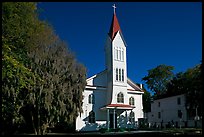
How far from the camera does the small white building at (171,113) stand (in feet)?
155

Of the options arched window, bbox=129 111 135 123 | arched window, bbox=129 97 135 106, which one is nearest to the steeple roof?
arched window, bbox=129 97 135 106

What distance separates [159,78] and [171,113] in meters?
19.1

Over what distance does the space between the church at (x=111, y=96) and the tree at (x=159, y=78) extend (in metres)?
28.3

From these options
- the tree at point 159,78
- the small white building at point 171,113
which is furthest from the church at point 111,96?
the tree at point 159,78

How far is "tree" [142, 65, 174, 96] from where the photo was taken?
226ft

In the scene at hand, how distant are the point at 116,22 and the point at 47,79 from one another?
21737 mm

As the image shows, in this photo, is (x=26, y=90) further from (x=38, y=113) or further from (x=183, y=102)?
(x=183, y=102)

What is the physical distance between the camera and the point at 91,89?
38844mm

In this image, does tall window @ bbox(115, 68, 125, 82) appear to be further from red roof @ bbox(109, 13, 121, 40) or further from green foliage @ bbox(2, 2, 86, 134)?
green foliage @ bbox(2, 2, 86, 134)

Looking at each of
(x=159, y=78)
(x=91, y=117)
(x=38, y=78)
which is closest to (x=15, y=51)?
(x=38, y=78)

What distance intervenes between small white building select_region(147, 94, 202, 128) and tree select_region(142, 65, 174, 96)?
11252 mm

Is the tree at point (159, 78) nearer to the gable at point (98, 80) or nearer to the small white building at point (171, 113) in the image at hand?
the small white building at point (171, 113)

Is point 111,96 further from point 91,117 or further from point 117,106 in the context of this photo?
point 91,117

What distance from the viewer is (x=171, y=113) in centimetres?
5162
